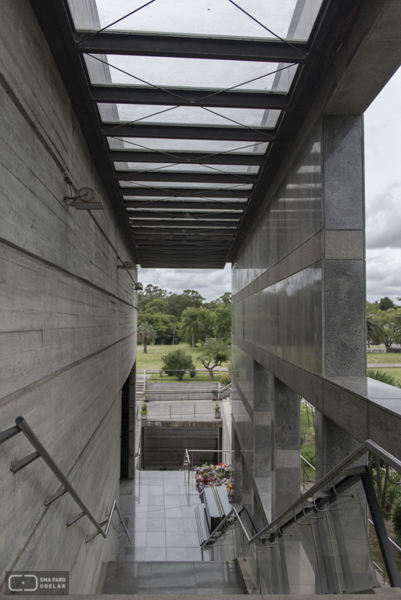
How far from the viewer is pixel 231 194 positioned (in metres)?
6.88

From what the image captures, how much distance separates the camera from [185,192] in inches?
267

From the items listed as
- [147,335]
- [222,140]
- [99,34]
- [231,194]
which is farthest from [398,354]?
[147,335]

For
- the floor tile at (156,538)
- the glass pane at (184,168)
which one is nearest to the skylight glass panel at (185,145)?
the glass pane at (184,168)

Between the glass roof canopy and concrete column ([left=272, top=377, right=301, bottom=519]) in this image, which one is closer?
the glass roof canopy

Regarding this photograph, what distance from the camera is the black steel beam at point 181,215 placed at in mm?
8023

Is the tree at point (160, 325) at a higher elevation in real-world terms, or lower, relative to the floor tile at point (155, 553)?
higher

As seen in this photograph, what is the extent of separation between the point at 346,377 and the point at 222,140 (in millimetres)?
2955

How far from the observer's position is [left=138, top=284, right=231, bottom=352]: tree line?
49.1m

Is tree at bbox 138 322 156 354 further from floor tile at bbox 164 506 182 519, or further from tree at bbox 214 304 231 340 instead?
floor tile at bbox 164 506 182 519

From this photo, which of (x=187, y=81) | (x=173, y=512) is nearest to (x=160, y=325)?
(x=173, y=512)

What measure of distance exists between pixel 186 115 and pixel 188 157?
38.7 inches

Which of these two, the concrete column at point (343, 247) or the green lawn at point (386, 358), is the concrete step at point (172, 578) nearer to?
the concrete column at point (343, 247)

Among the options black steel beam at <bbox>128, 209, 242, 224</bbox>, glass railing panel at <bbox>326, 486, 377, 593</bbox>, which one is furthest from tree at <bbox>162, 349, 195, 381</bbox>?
glass railing panel at <bbox>326, 486, 377, 593</bbox>

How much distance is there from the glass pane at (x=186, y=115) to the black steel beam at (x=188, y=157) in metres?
0.73
